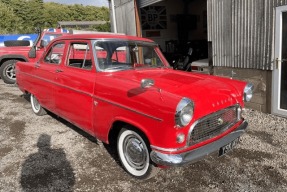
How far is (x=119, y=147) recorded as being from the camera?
3391mm

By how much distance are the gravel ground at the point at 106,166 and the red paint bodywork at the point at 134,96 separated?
1.56ft

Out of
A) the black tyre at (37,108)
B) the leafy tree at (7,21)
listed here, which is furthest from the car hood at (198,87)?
the leafy tree at (7,21)

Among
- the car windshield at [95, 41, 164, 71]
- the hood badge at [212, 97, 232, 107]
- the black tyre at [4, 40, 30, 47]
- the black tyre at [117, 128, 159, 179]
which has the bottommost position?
the black tyre at [117, 128, 159, 179]

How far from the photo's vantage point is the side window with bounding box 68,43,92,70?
12.4 feet

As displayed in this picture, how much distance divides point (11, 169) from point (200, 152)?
2488 mm

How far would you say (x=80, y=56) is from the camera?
13.4ft

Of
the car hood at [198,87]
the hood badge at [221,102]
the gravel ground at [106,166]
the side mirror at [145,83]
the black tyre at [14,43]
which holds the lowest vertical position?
the gravel ground at [106,166]

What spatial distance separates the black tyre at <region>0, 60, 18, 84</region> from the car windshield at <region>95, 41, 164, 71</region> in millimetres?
6867

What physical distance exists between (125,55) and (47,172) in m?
1.93

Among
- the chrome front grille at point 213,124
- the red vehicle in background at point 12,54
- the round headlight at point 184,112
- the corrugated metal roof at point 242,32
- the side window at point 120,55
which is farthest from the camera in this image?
the red vehicle in background at point 12,54

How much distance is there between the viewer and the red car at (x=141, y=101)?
2.70m

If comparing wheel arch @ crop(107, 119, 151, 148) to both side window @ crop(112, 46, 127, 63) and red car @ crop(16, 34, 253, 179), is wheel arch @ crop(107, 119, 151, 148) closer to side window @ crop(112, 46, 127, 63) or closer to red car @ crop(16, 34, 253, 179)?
red car @ crop(16, 34, 253, 179)

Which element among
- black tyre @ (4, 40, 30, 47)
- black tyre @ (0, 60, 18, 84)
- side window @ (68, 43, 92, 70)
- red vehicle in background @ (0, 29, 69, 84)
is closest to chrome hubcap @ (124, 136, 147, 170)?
side window @ (68, 43, 92, 70)

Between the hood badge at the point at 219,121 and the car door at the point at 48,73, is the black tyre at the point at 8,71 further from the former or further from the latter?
the hood badge at the point at 219,121
